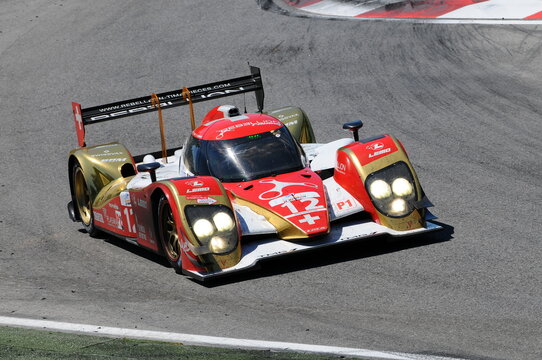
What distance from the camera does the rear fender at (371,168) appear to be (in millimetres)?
9664

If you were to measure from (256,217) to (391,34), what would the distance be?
32.9ft

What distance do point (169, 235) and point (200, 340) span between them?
2501mm

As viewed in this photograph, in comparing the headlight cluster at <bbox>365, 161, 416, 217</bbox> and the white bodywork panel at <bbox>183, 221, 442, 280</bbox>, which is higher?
the headlight cluster at <bbox>365, 161, 416, 217</bbox>

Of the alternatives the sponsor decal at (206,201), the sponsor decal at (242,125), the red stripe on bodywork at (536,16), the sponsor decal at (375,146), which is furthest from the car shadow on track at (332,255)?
the red stripe on bodywork at (536,16)

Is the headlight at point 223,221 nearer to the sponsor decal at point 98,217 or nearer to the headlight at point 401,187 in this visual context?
the headlight at point 401,187

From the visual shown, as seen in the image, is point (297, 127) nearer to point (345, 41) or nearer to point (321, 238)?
point (321, 238)

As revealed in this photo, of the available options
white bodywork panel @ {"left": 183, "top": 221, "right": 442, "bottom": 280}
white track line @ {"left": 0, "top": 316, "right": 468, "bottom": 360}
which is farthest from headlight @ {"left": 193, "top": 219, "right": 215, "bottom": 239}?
white track line @ {"left": 0, "top": 316, "right": 468, "bottom": 360}

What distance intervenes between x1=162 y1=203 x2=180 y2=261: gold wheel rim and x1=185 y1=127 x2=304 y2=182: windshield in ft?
2.77

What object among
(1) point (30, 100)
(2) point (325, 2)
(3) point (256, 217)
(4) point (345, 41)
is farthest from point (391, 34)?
(3) point (256, 217)

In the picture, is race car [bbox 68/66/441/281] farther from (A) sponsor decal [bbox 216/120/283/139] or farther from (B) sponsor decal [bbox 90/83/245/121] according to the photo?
(B) sponsor decal [bbox 90/83/245/121]

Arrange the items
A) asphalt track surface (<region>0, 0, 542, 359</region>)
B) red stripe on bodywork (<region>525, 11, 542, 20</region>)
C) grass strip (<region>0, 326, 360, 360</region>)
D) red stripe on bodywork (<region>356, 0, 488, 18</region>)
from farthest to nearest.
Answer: red stripe on bodywork (<region>356, 0, 488, 18</region>)
red stripe on bodywork (<region>525, 11, 542, 20</region>)
asphalt track surface (<region>0, 0, 542, 359</region>)
grass strip (<region>0, 326, 360, 360</region>)

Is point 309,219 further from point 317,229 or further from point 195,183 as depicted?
point 195,183

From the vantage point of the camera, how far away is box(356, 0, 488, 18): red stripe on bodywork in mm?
19312

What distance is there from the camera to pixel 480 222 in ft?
33.7
